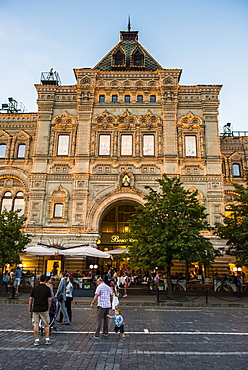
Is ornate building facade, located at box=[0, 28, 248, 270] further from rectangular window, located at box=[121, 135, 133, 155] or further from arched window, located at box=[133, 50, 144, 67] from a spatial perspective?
arched window, located at box=[133, 50, 144, 67]

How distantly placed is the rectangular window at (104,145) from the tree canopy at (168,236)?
32.6ft

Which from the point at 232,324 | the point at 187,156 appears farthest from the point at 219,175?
the point at 232,324

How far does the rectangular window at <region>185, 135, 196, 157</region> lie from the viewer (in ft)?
102

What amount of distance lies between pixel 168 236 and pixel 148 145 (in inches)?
493

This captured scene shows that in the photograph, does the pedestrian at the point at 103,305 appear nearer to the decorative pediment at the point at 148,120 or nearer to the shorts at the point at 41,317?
the shorts at the point at 41,317

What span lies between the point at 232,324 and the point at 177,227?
8907 mm

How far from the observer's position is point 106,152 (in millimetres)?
31078

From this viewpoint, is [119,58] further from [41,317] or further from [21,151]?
[41,317]

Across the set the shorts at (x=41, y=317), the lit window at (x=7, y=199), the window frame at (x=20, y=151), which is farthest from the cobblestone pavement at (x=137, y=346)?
the window frame at (x=20, y=151)

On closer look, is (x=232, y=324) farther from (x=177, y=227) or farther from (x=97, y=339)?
(x=177, y=227)

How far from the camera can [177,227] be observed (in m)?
21.1

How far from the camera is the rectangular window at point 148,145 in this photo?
31.0m

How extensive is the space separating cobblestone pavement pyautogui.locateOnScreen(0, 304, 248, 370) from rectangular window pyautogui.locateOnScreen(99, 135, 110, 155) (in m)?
19.4

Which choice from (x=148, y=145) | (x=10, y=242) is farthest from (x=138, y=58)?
(x=10, y=242)
